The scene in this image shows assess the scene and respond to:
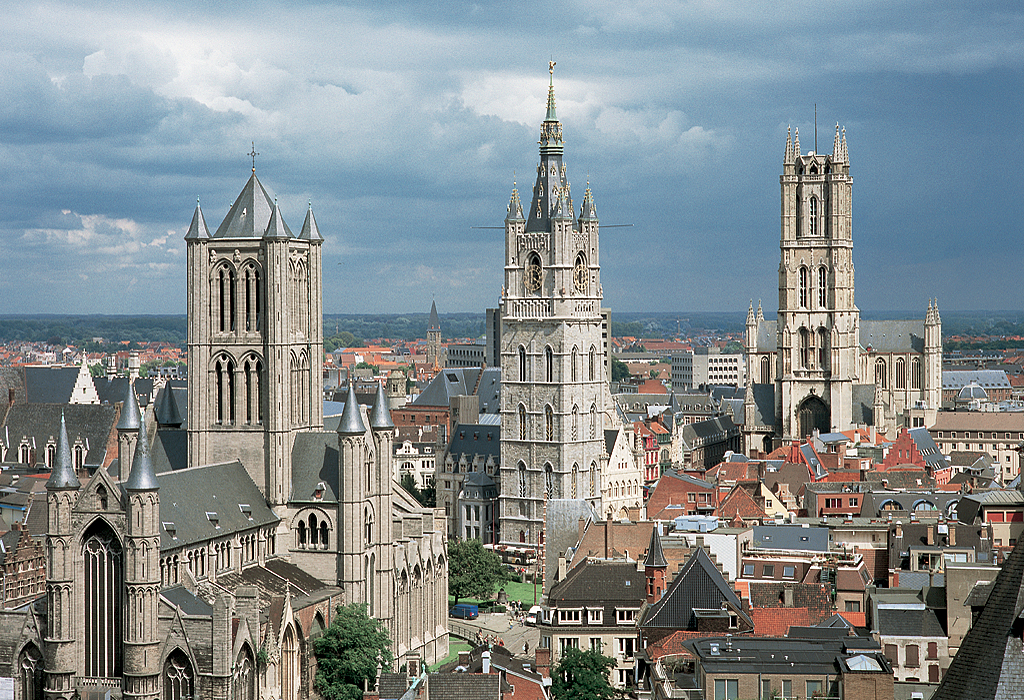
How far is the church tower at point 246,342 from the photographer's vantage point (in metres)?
78.0

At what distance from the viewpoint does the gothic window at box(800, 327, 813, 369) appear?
152 meters

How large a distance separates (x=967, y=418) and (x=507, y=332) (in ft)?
236

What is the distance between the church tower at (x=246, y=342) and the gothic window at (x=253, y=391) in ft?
0.19

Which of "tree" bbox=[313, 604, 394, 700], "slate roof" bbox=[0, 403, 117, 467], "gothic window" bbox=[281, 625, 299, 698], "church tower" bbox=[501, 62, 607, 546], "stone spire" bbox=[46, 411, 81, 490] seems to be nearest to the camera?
"stone spire" bbox=[46, 411, 81, 490]

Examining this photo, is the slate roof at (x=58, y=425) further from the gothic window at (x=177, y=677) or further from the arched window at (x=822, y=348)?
the arched window at (x=822, y=348)

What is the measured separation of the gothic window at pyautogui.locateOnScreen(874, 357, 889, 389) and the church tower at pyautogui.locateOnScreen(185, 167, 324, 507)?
109304 millimetres

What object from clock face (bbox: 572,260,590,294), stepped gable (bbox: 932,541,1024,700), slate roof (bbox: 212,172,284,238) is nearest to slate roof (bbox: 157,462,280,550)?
slate roof (bbox: 212,172,284,238)

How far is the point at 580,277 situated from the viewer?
113875 millimetres

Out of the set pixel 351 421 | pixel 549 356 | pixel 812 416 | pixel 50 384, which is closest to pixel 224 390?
pixel 351 421

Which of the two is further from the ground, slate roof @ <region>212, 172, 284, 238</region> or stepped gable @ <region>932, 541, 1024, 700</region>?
slate roof @ <region>212, 172, 284, 238</region>

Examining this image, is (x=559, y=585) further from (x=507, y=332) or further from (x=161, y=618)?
(x=507, y=332)

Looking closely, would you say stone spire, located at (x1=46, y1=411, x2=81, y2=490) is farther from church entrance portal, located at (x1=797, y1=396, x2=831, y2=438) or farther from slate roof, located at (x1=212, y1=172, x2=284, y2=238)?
church entrance portal, located at (x1=797, y1=396, x2=831, y2=438)

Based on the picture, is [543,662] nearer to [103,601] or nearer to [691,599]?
[691,599]

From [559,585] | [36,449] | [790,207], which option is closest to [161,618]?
[559,585]
